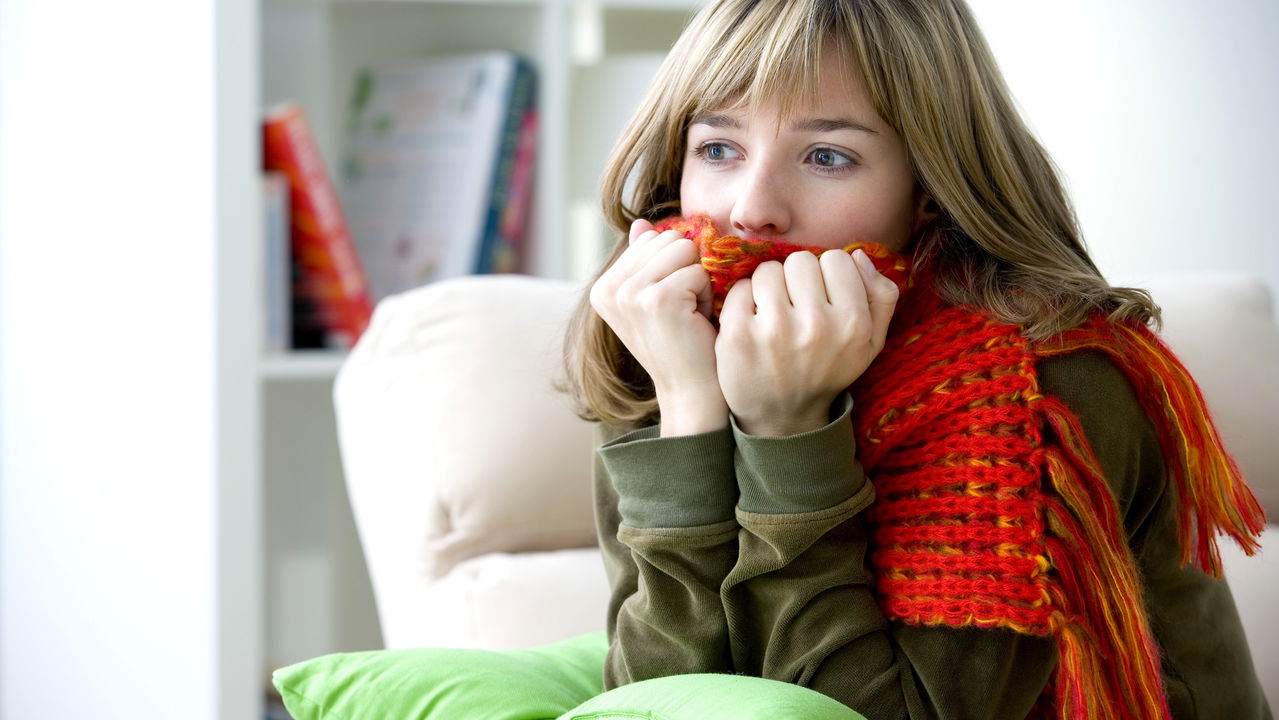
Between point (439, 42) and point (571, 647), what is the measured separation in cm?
116

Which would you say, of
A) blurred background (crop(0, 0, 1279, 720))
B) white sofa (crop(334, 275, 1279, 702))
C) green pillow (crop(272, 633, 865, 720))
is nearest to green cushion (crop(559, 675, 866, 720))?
green pillow (crop(272, 633, 865, 720))

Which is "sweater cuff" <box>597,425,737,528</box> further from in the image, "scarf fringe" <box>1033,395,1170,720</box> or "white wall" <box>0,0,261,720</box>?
"white wall" <box>0,0,261,720</box>

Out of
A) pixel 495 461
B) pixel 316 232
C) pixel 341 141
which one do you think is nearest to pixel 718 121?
pixel 495 461

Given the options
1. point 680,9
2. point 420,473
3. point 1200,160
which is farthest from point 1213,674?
point 680,9

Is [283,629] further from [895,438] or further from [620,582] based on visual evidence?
[895,438]

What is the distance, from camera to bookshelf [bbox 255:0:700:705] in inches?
72.0

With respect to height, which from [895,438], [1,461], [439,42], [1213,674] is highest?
[439,42]

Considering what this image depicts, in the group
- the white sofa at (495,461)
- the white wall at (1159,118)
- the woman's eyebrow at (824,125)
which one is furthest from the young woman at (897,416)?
the white wall at (1159,118)

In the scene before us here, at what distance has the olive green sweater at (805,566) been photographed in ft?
2.61

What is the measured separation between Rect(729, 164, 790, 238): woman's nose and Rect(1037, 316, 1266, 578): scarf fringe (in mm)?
203

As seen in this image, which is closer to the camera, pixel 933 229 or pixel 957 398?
pixel 957 398

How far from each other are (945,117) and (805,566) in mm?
338

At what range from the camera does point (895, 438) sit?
0.85 m

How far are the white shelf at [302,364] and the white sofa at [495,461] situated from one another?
1.06 feet
